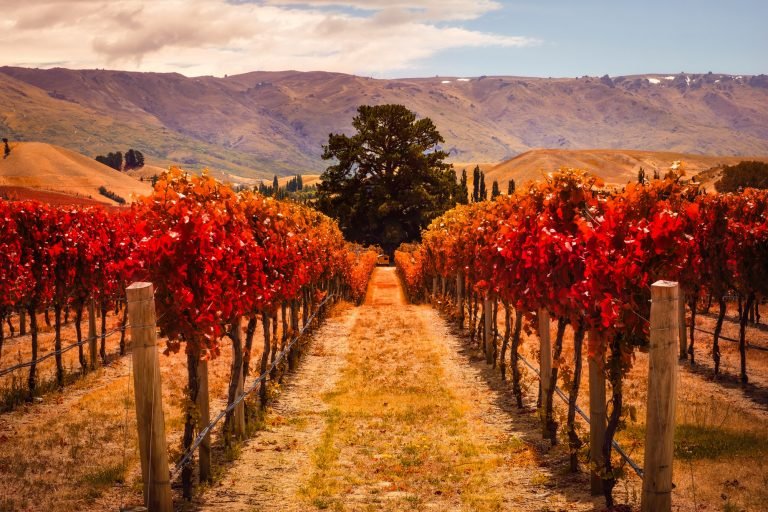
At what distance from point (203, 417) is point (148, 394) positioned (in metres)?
3.94

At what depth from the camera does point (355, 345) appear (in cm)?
2750

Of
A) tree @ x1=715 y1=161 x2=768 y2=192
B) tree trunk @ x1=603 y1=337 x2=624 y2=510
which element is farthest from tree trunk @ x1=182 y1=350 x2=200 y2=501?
tree @ x1=715 y1=161 x2=768 y2=192

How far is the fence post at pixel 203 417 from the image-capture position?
37.3 feet

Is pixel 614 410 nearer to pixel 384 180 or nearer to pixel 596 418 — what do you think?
pixel 596 418

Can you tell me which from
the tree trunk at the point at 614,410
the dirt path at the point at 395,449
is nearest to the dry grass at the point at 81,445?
the dirt path at the point at 395,449

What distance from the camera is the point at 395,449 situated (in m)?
13.6

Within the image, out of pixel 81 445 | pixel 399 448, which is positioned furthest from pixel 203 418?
pixel 399 448

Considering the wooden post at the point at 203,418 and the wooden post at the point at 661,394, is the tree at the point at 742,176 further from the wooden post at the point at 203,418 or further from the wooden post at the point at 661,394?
the wooden post at the point at 661,394

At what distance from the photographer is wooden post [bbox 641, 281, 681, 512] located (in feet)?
23.5

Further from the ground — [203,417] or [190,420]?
[190,420]

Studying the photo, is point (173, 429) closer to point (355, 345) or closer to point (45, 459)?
point (45, 459)

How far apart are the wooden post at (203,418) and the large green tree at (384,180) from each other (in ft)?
226

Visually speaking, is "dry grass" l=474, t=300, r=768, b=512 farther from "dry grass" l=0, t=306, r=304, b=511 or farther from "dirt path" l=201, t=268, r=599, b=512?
"dry grass" l=0, t=306, r=304, b=511

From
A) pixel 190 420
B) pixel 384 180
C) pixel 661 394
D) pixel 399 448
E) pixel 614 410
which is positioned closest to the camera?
pixel 661 394
